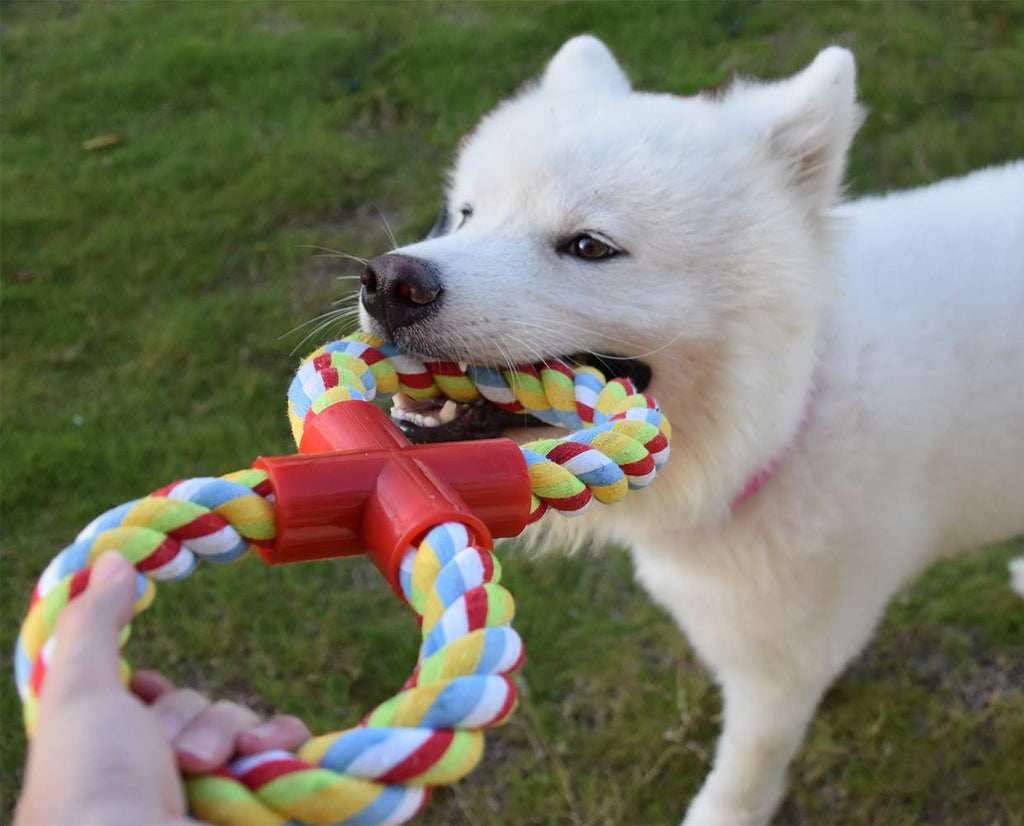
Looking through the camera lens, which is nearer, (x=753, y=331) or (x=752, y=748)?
(x=753, y=331)

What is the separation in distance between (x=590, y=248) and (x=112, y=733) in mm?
1492

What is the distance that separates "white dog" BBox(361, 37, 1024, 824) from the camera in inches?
76.8

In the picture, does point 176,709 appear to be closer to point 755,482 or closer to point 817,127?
point 755,482

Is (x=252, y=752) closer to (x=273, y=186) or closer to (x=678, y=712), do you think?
(x=678, y=712)

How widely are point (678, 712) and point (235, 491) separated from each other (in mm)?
2324

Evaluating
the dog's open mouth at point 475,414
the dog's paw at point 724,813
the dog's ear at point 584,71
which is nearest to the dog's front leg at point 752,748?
the dog's paw at point 724,813

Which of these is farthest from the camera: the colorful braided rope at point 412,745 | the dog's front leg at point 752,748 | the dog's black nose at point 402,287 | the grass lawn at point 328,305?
the grass lawn at point 328,305

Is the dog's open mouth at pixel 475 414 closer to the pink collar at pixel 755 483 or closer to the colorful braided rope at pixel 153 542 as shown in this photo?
the pink collar at pixel 755 483

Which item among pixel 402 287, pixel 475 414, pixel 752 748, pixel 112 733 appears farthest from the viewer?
pixel 752 748

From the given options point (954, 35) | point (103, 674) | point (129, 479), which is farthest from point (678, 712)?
point (954, 35)

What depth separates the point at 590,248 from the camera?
2.02 m

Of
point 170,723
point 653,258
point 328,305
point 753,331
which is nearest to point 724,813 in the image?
point 753,331

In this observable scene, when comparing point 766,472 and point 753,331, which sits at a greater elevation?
point 753,331

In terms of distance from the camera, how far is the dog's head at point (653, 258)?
1848 millimetres
